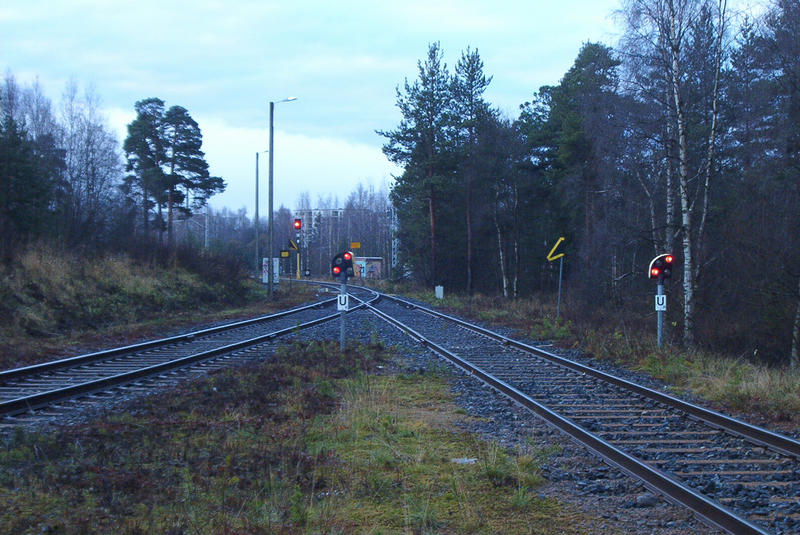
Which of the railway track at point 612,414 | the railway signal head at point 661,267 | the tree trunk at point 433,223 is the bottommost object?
the railway track at point 612,414

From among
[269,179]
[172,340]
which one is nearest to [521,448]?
[172,340]

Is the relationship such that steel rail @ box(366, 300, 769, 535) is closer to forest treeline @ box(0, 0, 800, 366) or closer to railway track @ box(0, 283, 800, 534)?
Result: railway track @ box(0, 283, 800, 534)

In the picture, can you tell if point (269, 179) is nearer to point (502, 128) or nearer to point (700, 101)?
point (502, 128)

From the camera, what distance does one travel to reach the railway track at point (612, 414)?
556 cm

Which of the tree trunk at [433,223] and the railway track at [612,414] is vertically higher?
the tree trunk at [433,223]

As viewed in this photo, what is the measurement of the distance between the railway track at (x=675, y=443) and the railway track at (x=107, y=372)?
546 centimetres

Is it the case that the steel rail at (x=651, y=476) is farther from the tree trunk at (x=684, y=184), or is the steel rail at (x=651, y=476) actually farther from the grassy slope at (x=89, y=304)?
the grassy slope at (x=89, y=304)

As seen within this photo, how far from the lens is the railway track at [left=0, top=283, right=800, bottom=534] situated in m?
5.56

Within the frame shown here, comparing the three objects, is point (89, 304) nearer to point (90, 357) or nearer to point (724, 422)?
point (90, 357)

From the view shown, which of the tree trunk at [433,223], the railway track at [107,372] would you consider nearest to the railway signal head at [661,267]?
the railway track at [107,372]

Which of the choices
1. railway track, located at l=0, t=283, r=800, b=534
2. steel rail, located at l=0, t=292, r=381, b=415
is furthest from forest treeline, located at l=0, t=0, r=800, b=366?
steel rail, located at l=0, t=292, r=381, b=415

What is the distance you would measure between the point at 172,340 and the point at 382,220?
96701 mm

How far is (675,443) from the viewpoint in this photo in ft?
24.5

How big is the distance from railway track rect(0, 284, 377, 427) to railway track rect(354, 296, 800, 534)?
215 inches
